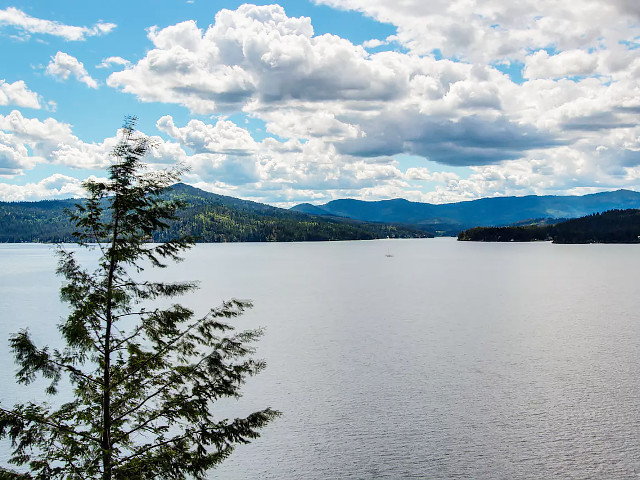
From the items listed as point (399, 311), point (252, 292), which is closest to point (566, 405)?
point (399, 311)

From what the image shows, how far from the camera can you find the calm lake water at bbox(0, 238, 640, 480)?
25.7m

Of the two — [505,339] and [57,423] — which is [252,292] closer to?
[505,339]

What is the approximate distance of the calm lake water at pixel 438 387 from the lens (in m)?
25.7

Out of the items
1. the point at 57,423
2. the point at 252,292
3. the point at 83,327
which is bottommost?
the point at 252,292

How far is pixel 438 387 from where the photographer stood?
36.8 m

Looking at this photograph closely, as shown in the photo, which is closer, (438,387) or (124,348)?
(124,348)

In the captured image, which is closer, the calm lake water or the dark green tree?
the dark green tree

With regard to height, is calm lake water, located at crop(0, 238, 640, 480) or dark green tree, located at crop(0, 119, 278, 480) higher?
dark green tree, located at crop(0, 119, 278, 480)

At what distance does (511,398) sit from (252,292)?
68466 mm

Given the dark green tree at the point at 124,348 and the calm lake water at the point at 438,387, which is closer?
the dark green tree at the point at 124,348

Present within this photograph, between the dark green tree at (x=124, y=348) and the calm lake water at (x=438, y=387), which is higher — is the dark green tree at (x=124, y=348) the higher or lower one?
the higher one

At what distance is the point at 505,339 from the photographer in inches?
2121

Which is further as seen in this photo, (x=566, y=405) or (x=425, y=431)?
(x=566, y=405)

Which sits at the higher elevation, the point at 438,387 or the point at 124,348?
the point at 124,348
